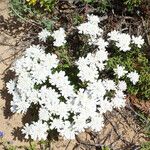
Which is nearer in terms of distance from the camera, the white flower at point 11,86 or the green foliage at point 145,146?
the green foliage at point 145,146

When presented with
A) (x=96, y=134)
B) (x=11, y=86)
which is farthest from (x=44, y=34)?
(x=96, y=134)

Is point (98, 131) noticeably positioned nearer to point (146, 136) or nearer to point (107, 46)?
point (146, 136)

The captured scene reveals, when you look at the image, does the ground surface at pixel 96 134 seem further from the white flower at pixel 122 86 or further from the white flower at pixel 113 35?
the white flower at pixel 113 35

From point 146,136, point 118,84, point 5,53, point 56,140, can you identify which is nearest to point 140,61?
point 118,84

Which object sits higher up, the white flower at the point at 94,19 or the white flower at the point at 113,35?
the white flower at the point at 94,19

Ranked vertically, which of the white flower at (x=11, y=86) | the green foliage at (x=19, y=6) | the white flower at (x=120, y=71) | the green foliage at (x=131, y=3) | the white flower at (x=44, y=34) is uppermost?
the green foliage at (x=19, y=6)

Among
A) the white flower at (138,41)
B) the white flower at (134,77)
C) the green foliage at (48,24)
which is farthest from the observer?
the green foliage at (48,24)

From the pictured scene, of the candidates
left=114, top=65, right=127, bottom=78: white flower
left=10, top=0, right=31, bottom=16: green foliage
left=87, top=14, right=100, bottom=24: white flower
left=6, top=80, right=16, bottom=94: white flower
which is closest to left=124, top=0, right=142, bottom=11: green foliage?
left=87, top=14, right=100, bottom=24: white flower

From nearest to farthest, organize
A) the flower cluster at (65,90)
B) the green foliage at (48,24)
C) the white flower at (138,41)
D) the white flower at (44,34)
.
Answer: the flower cluster at (65,90) → the white flower at (138,41) → the white flower at (44,34) → the green foliage at (48,24)

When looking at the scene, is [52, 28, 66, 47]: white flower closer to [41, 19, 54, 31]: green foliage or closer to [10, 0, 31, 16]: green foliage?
[41, 19, 54, 31]: green foliage

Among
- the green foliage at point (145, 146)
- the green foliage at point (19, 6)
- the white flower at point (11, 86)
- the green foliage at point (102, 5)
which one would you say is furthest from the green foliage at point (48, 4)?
the green foliage at point (145, 146)
